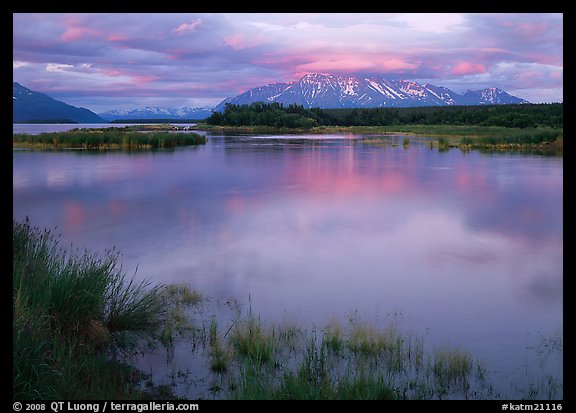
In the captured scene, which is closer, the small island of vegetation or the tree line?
the small island of vegetation

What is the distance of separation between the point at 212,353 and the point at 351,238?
27.8ft

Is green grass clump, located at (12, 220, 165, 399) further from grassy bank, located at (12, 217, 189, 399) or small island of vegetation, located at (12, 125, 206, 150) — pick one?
small island of vegetation, located at (12, 125, 206, 150)

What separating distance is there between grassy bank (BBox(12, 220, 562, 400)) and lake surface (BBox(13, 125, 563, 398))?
0.51 m

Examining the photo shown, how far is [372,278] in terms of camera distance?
10.8 metres

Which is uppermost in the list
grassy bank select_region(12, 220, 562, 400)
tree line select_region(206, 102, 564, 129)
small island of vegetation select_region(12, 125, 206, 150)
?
tree line select_region(206, 102, 564, 129)

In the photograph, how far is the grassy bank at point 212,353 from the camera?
528cm

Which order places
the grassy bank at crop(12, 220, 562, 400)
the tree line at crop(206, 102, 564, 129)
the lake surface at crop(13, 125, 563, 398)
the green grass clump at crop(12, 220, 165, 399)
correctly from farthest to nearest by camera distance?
the tree line at crop(206, 102, 564, 129) → the lake surface at crop(13, 125, 563, 398) → the grassy bank at crop(12, 220, 562, 400) → the green grass clump at crop(12, 220, 165, 399)

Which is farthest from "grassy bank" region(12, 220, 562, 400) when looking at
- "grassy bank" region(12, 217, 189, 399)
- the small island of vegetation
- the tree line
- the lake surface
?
the tree line

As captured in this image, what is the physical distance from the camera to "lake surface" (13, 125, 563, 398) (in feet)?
28.1

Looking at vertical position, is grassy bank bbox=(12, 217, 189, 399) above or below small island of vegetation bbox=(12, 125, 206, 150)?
below

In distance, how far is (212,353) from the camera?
6.76m

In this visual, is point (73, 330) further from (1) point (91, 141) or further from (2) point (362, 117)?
(2) point (362, 117)

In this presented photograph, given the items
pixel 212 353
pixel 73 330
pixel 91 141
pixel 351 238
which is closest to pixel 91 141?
pixel 91 141

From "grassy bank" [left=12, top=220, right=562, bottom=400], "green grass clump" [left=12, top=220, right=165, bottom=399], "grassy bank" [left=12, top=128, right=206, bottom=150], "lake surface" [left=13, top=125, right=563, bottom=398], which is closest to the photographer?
"green grass clump" [left=12, top=220, right=165, bottom=399]
